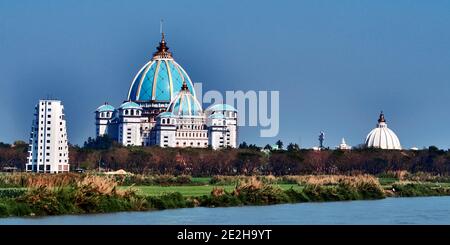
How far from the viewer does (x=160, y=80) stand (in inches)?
5536

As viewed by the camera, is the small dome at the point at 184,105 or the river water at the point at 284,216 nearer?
the river water at the point at 284,216

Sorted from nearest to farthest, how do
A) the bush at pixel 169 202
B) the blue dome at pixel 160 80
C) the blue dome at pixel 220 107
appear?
the bush at pixel 169 202
the blue dome at pixel 220 107
the blue dome at pixel 160 80

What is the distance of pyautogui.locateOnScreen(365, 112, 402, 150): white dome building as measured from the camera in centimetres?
14512

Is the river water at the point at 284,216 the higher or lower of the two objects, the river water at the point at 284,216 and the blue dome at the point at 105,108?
the lower

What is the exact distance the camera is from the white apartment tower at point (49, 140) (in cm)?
8962

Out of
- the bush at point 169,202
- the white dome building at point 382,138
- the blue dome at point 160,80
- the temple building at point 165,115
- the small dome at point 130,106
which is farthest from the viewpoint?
the white dome building at point 382,138

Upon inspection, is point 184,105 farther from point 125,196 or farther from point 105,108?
point 125,196

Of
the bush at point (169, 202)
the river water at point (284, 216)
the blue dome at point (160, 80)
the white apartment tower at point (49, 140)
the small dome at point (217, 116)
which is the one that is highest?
the blue dome at point (160, 80)

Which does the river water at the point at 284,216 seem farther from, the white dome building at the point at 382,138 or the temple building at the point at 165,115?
the white dome building at the point at 382,138

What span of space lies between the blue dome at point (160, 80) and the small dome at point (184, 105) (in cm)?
500

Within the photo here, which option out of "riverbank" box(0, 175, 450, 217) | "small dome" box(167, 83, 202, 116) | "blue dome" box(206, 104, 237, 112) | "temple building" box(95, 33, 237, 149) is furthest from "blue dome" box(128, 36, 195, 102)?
"riverbank" box(0, 175, 450, 217)

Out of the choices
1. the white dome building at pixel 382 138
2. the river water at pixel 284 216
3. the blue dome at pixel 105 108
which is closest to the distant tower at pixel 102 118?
the blue dome at pixel 105 108

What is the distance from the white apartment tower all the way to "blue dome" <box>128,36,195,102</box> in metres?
46.5
